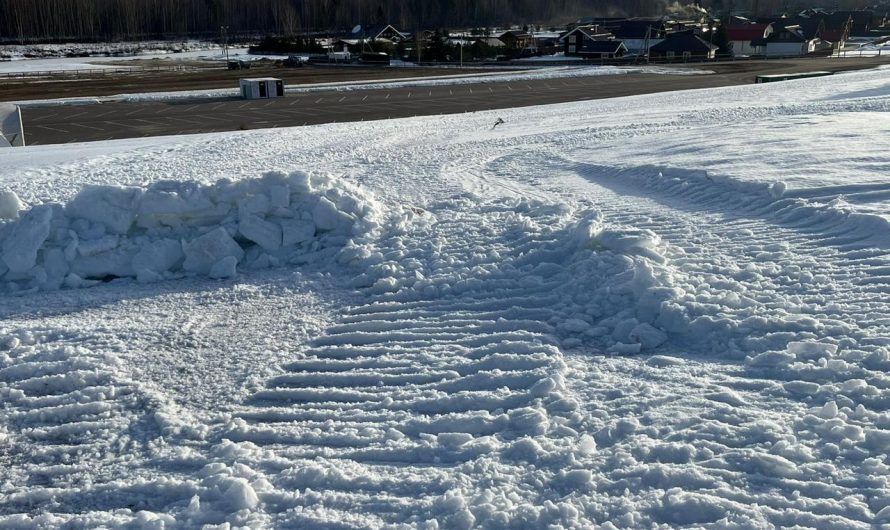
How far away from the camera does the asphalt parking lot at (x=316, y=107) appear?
26.9 metres

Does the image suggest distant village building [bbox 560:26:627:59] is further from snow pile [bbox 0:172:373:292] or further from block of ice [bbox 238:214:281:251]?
block of ice [bbox 238:214:281:251]

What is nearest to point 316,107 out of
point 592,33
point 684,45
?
point 684,45

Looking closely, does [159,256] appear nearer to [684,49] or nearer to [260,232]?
[260,232]

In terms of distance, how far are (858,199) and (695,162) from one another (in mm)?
3739

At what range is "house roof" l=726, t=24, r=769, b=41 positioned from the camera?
74438mm

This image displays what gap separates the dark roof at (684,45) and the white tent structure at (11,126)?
53.2m

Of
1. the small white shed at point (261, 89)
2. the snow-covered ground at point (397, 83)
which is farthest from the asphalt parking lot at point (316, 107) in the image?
the snow-covered ground at point (397, 83)

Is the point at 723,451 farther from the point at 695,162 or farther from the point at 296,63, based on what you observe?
the point at 296,63

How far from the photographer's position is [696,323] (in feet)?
23.6

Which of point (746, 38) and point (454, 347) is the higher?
point (746, 38)

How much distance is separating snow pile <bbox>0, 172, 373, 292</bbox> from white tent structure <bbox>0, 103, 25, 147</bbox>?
13727 mm

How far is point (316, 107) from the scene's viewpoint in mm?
32031

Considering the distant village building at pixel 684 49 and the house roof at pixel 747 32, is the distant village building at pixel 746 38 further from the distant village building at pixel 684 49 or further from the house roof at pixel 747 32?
the distant village building at pixel 684 49

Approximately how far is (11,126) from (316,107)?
40.4 ft
